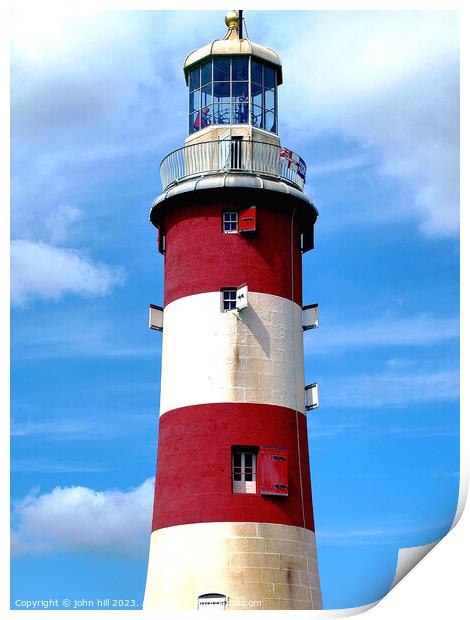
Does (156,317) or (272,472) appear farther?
(156,317)

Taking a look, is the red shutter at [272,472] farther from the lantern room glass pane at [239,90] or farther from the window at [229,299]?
the lantern room glass pane at [239,90]

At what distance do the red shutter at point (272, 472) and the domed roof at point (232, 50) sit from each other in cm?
966

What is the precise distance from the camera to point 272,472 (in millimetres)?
27641

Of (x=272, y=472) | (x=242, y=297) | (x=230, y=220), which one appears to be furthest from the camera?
(x=230, y=220)

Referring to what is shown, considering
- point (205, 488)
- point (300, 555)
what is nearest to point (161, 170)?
point (205, 488)

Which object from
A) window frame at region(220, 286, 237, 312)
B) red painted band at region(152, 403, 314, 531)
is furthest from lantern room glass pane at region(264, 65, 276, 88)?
red painted band at region(152, 403, 314, 531)

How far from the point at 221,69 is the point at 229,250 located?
468cm

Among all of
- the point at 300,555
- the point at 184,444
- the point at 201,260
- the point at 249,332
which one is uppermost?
the point at 201,260

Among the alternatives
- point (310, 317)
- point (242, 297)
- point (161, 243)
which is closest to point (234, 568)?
point (242, 297)

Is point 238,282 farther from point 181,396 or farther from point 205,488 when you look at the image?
point 205,488

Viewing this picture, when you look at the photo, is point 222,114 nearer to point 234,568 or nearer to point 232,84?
point 232,84

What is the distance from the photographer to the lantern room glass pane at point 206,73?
30.2 meters

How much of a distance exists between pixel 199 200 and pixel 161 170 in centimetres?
156
